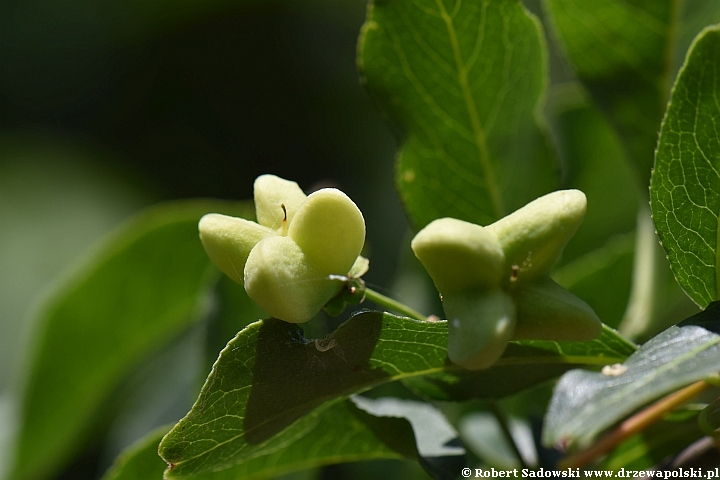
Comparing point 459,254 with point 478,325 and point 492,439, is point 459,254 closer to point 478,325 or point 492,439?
point 478,325

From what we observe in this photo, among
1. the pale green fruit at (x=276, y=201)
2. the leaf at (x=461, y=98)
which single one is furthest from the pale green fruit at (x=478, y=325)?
the leaf at (x=461, y=98)

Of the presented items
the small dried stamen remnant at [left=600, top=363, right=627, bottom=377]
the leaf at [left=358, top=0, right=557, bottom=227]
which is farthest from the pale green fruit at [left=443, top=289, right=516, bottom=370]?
the leaf at [left=358, top=0, right=557, bottom=227]

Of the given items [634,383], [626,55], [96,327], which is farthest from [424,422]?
[96,327]

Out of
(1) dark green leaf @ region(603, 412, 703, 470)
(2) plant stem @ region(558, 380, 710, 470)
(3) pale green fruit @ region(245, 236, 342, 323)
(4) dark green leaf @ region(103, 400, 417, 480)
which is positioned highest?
(3) pale green fruit @ region(245, 236, 342, 323)

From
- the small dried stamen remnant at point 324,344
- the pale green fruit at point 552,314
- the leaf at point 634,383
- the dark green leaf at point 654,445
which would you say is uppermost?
the small dried stamen remnant at point 324,344

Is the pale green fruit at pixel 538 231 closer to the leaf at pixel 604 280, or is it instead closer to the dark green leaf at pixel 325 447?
the dark green leaf at pixel 325 447

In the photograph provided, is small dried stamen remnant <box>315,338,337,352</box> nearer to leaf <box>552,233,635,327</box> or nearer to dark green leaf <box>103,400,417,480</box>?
dark green leaf <box>103,400,417,480</box>

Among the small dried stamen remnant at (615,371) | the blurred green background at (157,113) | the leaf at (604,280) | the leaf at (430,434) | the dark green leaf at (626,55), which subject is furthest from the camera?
the blurred green background at (157,113)
